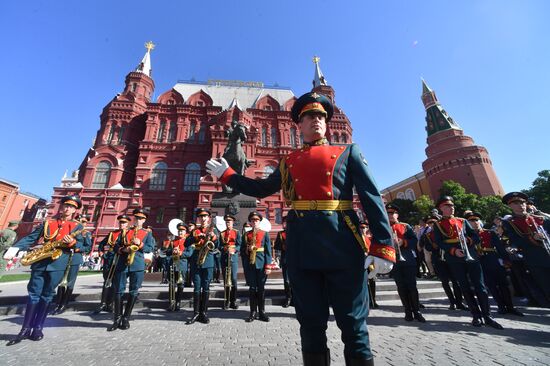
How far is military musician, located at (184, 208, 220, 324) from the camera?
202 inches

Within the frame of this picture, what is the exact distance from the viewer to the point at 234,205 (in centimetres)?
1116

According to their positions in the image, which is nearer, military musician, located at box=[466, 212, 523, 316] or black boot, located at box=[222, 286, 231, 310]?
military musician, located at box=[466, 212, 523, 316]

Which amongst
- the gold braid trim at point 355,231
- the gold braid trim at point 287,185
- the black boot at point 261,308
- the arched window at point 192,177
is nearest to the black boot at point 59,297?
the black boot at point 261,308

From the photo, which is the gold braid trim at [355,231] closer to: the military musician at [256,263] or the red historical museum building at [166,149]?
the military musician at [256,263]

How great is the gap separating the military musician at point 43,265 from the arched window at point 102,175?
2957 cm

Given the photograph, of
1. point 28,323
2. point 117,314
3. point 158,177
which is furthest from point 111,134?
point 117,314

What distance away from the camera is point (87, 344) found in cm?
373

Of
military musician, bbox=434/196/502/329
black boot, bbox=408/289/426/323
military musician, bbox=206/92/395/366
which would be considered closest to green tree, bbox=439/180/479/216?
military musician, bbox=434/196/502/329

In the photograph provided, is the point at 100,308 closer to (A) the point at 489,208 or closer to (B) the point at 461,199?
(B) the point at 461,199

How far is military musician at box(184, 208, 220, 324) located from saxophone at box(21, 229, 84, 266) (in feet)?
8.02

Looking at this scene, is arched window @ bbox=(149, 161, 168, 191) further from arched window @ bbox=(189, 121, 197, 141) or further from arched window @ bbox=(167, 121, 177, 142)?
arched window @ bbox=(189, 121, 197, 141)

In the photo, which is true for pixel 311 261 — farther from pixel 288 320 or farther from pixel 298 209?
pixel 288 320

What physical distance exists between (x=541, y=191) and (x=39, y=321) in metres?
41.7

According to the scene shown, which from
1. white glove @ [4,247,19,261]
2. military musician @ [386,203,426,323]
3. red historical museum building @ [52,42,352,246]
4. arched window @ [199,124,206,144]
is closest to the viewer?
white glove @ [4,247,19,261]
